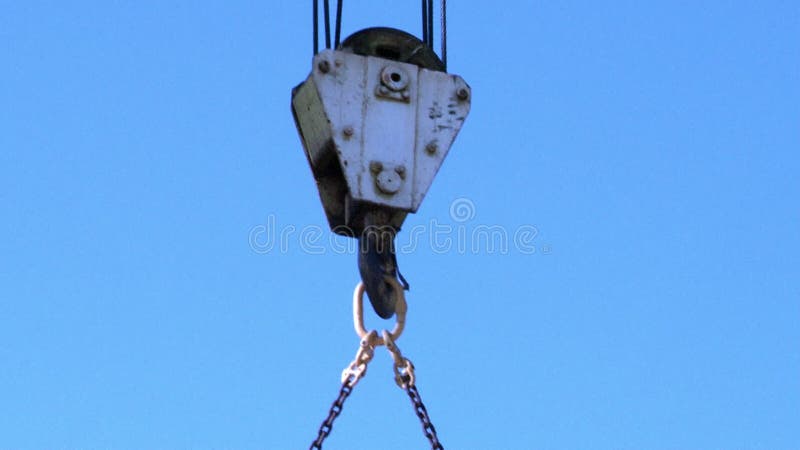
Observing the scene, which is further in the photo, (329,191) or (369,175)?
(329,191)

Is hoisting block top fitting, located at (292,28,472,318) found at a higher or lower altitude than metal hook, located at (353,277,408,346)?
higher

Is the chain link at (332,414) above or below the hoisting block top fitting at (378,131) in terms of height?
below

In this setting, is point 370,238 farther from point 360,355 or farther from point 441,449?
point 441,449

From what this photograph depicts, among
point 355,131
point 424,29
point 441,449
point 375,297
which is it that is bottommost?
point 441,449

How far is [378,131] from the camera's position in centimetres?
525

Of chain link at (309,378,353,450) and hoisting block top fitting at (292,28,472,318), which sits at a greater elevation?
hoisting block top fitting at (292,28,472,318)

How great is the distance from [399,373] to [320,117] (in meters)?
0.84

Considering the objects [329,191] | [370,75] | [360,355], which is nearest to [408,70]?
[370,75]

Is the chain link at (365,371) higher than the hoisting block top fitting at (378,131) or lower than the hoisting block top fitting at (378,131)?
lower

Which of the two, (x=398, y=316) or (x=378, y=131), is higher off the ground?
(x=378, y=131)

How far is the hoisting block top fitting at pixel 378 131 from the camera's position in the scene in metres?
5.20

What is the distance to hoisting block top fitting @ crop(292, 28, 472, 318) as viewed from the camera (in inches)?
205

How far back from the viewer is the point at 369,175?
5.20 meters

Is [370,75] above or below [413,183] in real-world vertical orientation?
above
